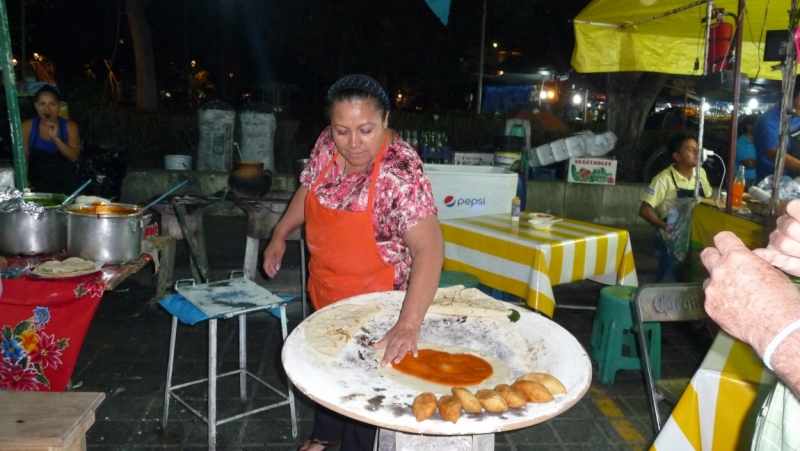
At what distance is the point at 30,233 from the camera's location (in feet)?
9.62

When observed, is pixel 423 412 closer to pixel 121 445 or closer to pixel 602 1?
pixel 121 445

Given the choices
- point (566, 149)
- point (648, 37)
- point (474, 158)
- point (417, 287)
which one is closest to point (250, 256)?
point (417, 287)

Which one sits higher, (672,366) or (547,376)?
(547,376)

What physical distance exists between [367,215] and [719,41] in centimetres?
416

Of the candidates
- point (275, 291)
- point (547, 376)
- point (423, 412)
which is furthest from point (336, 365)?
point (275, 291)

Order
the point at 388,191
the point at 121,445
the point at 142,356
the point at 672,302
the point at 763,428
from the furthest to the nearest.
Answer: the point at 142,356 < the point at 121,445 < the point at 672,302 < the point at 388,191 < the point at 763,428

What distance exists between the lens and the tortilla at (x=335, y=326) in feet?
6.25

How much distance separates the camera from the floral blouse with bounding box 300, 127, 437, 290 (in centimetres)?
228

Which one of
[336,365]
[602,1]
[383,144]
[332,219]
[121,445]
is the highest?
[602,1]

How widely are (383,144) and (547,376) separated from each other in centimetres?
119

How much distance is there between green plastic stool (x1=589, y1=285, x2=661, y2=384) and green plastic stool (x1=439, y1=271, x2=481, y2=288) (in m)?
0.96

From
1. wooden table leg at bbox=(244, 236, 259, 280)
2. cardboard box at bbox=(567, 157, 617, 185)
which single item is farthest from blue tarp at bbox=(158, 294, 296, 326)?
cardboard box at bbox=(567, 157, 617, 185)

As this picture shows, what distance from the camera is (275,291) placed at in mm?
5539

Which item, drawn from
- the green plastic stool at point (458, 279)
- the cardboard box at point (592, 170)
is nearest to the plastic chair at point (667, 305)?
the green plastic stool at point (458, 279)
